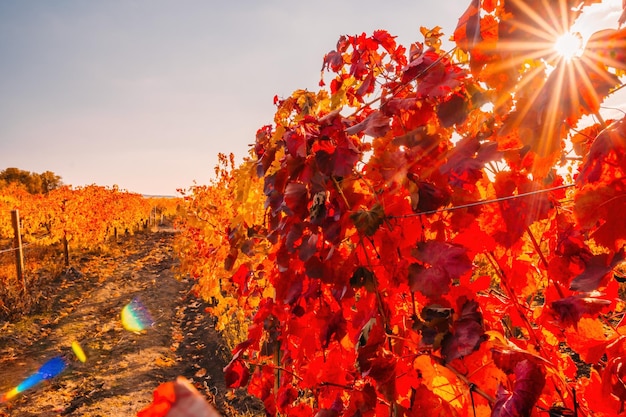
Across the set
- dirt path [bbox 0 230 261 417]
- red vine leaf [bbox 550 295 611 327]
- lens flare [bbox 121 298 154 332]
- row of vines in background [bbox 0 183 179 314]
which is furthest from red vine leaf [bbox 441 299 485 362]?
row of vines in background [bbox 0 183 179 314]

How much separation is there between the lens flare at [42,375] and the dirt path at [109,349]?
96mm

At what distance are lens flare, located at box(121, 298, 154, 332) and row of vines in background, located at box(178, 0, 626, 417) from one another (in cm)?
658

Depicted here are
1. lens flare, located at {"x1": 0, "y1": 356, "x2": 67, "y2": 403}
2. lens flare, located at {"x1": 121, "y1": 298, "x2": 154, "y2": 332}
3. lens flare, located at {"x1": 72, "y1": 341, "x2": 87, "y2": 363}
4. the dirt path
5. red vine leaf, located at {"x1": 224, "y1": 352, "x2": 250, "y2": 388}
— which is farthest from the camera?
lens flare, located at {"x1": 121, "y1": 298, "x2": 154, "y2": 332}

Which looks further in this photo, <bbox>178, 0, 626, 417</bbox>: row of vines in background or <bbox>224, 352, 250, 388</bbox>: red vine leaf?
<bbox>224, 352, 250, 388</bbox>: red vine leaf

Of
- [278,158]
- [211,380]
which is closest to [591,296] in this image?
[278,158]

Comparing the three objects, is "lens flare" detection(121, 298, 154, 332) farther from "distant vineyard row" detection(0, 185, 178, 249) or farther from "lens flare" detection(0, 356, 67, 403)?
"distant vineyard row" detection(0, 185, 178, 249)

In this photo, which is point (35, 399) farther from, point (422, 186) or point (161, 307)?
point (422, 186)

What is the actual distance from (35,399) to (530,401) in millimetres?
5832

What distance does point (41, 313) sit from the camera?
25.2 feet

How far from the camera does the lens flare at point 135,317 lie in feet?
23.6

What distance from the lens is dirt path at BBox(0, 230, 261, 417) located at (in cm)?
455

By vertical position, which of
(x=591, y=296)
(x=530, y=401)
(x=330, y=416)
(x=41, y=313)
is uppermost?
(x=591, y=296)

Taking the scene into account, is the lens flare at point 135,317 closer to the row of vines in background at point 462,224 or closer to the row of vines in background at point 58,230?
the row of vines in background at point 58,230

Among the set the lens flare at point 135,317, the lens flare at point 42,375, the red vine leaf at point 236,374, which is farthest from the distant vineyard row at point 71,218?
the red vine leaf at point 236,374
